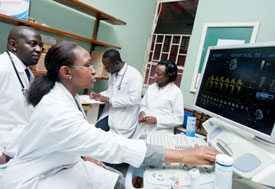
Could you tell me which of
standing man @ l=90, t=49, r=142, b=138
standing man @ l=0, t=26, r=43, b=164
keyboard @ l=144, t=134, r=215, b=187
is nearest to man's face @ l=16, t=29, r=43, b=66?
standing man @ l=0, t=26, r=43, b=164

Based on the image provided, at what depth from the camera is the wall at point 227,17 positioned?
205cm

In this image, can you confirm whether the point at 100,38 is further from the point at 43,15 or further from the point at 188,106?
the point at 188,106

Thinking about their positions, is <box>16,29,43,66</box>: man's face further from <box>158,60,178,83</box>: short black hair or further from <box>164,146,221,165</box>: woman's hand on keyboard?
<box>164,146,221,165</box>: woman's hand on keyboard

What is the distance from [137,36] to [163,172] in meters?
2.80

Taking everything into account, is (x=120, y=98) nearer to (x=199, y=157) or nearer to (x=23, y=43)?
(x=23, y=43)

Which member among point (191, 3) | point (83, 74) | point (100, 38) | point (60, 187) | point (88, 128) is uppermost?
point (191, 3)

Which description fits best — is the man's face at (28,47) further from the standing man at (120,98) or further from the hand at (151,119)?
the hand at (151,119)

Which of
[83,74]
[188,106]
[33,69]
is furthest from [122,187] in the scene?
[188,106]

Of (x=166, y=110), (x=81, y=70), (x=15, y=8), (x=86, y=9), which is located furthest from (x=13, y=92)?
(x=86, y=9)

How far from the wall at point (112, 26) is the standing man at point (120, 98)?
0.59 metres

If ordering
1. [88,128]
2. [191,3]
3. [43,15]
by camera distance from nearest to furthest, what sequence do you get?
[88,128]
[43,15]
[191,3]

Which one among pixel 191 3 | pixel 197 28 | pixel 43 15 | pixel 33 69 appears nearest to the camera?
pixel 33 69

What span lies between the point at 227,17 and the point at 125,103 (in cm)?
176

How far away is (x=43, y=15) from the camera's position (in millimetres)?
1999
